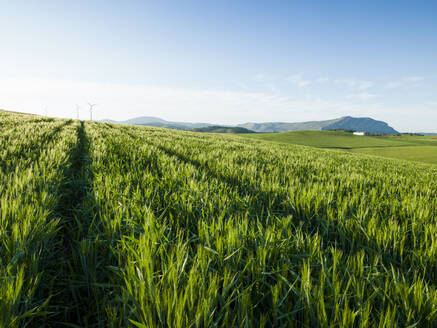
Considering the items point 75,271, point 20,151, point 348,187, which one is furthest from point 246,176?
point 20,151

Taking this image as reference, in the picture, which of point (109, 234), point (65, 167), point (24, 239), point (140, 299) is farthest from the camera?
point (65, 167)

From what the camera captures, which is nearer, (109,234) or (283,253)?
(283,253)

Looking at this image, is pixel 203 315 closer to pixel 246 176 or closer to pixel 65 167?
pixel 246 176

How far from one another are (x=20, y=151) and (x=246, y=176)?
5075 mm

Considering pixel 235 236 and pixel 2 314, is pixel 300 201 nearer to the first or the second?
pixel 235 236

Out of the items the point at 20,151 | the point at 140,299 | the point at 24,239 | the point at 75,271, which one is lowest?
the point at 75,271

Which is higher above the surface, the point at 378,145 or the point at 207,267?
the point at 378,145

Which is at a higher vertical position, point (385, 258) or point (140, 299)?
point (140, 299)

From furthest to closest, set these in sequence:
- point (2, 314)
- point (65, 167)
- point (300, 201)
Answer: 1. point (65, 167)
2. point (300, 201)
3. point (2, 314)

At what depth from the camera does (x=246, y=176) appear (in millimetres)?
3805

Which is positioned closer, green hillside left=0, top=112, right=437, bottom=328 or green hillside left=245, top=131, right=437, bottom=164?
green hillside left=0, top=112, right=437, bottom=328

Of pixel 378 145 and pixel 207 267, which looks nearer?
pixel 207 267

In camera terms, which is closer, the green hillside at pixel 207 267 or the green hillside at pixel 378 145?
the green hillside at pixel 207 267

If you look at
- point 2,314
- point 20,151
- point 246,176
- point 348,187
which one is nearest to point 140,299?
point 2,314
